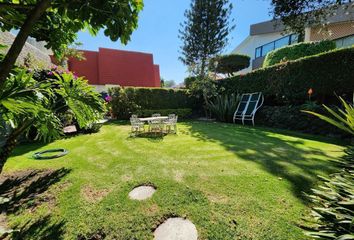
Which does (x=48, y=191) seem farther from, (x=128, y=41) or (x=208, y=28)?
(x=208, y=28)

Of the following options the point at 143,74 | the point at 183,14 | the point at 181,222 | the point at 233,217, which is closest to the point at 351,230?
the point at 233,217

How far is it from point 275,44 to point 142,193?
24606 millimetres

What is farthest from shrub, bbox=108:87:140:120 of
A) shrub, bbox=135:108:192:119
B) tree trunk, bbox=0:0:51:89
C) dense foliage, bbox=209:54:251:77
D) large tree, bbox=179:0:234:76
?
tree trunk, bbox=0:0:51:89

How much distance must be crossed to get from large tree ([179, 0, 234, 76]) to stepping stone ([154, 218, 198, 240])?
17.6 metres

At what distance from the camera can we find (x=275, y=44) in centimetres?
2312

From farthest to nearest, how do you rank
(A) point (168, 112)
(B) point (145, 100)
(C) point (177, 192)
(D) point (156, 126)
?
(A) point (168, 112)
(B) point (145, 100)
(D) point (156, 126)
(C) point (177, 192)

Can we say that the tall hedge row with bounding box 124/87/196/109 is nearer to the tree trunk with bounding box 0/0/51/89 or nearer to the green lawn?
the green lawn

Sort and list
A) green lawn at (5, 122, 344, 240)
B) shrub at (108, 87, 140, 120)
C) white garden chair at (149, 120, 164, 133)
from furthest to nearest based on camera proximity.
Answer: shrub at (108, 87, 140, 120)
white garden chair at (149, 120, 164, 133)
green lawn at (5, 122, 344, 240)

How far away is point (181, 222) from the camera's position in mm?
3008

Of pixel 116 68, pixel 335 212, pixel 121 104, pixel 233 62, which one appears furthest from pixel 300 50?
pixel 116 68

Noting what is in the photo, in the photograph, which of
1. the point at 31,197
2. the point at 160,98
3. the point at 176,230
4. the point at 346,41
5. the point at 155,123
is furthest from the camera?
the point at 160,98

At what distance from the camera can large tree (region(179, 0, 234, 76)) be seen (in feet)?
64.6

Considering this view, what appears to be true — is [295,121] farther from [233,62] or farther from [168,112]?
[233,62]

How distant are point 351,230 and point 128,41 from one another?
10.2ft
